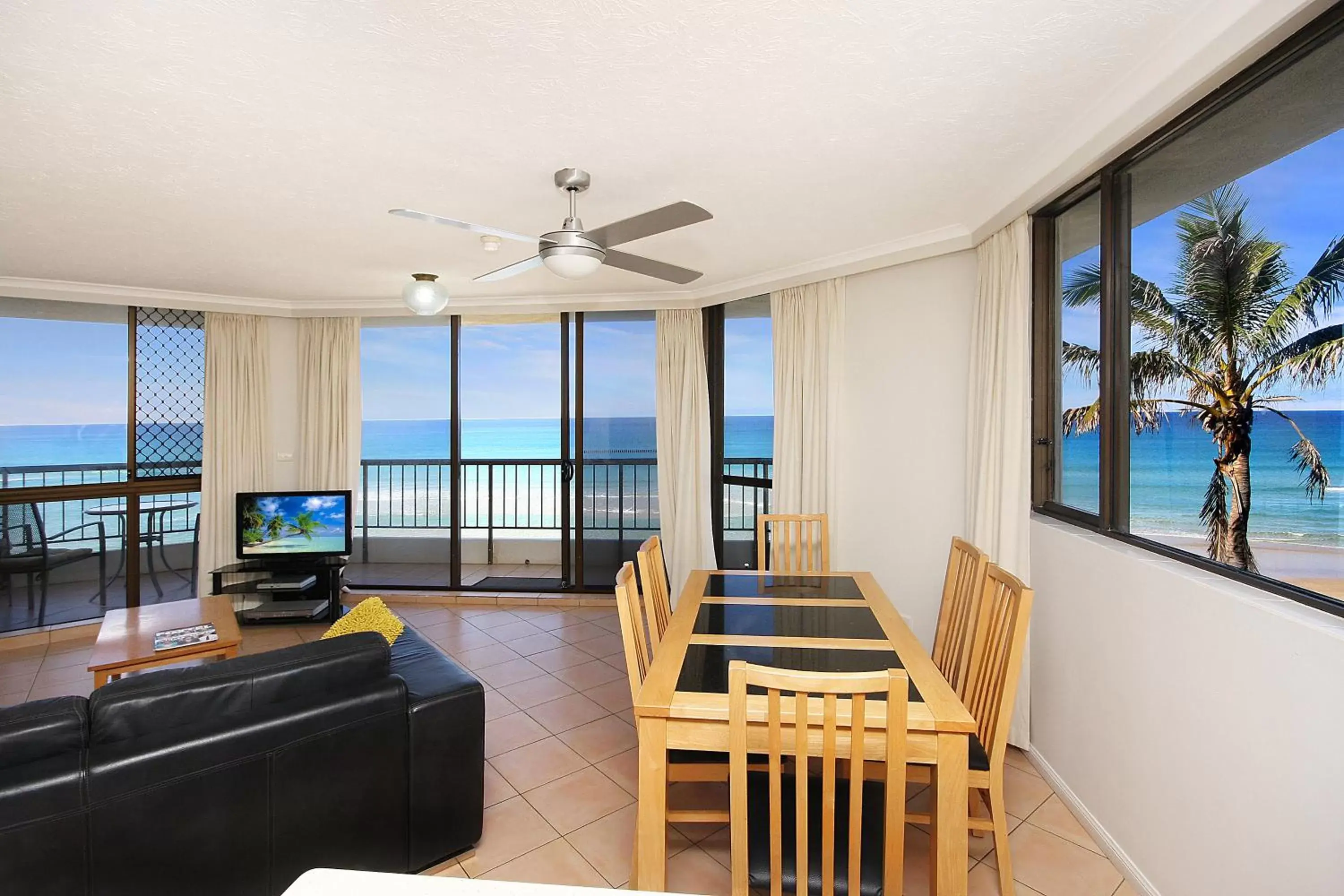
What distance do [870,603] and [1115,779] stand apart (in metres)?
0.92

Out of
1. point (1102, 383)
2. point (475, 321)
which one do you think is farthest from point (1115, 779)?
point (475, 321)

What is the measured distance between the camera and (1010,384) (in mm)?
2699

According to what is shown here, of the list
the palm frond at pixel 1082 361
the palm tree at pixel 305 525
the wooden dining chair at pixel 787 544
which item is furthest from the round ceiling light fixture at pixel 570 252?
the palm tree at pixel 305 525

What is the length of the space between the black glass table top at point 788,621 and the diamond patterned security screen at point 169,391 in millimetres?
4584

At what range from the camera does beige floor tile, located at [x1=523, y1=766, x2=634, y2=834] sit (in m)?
Answer: 2.33

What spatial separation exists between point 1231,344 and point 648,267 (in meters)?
1.96

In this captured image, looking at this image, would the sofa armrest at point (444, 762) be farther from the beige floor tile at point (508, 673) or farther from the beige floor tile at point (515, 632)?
the beige floor tile at point (515, 632)

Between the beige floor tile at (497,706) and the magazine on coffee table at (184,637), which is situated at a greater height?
the magazine on coffee table at (184,637)

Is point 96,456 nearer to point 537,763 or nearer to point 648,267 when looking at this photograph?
point 537,763

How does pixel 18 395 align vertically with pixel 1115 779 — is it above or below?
above

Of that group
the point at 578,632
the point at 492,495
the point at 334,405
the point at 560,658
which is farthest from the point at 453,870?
the point at 334,405

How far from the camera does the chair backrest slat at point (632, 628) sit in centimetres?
183

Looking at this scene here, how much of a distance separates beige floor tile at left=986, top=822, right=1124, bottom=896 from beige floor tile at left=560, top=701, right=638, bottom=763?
152 cm

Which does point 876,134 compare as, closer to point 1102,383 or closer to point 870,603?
point 1102,383
